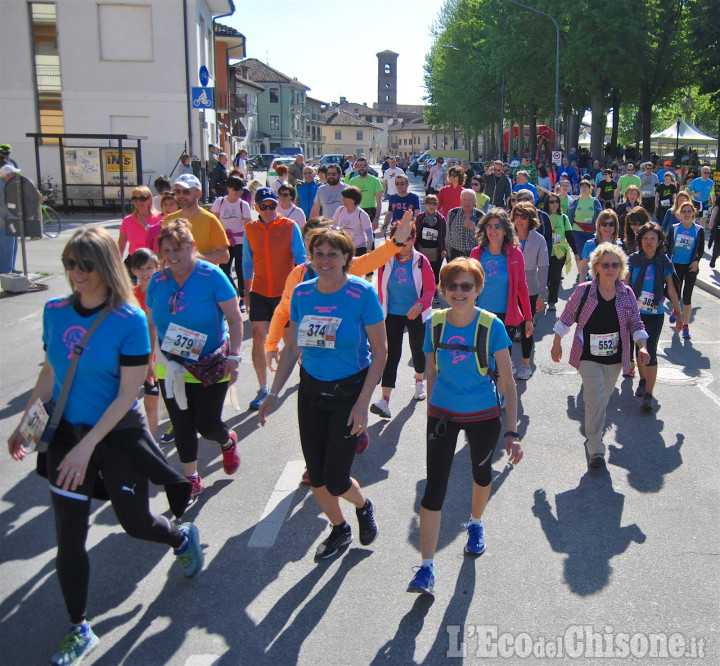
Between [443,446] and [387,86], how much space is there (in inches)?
6577

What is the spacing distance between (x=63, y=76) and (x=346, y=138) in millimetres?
112321

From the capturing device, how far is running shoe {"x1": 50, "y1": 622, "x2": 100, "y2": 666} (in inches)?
133

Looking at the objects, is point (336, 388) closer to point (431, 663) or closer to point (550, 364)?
point (431, 663)

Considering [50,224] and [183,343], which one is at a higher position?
[183,343]

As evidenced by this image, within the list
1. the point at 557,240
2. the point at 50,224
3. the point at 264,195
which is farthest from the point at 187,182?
the point at 50,224

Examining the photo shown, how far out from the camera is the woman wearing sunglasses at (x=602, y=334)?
5.80 meters

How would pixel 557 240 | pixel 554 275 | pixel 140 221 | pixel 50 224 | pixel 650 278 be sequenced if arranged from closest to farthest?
pixel 650 278, pixel 140 221, pixel 557 240, pixel 554 275, pixel 50 224

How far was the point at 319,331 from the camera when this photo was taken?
4.14 meters

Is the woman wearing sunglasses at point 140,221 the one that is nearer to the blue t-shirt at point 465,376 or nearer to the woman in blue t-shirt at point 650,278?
the blue t-shirt at point 465,376

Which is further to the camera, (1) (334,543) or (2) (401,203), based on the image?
(2) (401,203)

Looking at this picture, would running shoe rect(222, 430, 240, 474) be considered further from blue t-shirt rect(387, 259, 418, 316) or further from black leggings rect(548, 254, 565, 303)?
black leggings rect(548, 254, 565, 303)

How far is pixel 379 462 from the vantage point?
5.91 m

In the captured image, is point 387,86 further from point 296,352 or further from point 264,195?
point 296,352

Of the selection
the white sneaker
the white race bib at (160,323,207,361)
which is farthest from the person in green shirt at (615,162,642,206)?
the white race bib at (160,323,207,361)
